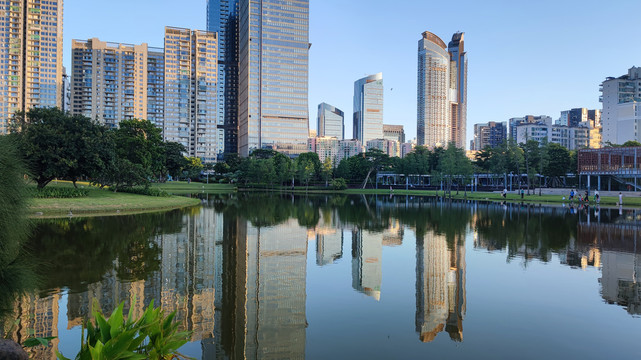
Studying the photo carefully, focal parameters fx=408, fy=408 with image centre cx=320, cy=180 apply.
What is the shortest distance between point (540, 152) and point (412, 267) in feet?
236

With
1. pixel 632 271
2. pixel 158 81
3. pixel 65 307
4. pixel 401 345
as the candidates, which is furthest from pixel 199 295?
pixel 158 81

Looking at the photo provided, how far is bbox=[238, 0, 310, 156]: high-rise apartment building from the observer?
161750 millimetres

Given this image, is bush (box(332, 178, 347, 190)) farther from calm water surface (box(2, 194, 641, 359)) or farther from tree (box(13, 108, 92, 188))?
calm water surface (box(2, 194, 641, 359))

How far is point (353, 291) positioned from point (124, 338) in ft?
Result: 26.7

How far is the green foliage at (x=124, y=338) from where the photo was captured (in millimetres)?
4699

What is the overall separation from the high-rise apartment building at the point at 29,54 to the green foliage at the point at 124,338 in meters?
165

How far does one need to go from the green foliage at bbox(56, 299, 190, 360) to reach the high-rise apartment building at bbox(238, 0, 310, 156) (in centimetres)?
15946

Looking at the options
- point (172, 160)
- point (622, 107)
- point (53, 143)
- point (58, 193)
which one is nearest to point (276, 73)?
point (172, 160)

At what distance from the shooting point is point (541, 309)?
10523mm

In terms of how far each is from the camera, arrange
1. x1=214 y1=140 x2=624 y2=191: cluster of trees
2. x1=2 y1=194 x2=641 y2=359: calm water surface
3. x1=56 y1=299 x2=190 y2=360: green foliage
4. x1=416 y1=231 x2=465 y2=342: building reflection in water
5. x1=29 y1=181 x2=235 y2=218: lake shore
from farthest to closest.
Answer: x1=214 y1=140 x2=624 y2=191: cluster of trees → x1=29 y1=181 x2=235 y2=218: lake shore → x1=416 y1=231 x2=465 y2=342: building reflection in water → x1=2 y1=194 x2=641 y2=359: calm water surface → x1=56 y1=299 x2=190 y2=360: green foliage

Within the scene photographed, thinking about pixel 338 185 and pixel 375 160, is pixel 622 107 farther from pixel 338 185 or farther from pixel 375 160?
pixel 338 185

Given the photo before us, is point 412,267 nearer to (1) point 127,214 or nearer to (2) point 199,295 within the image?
(2) point 199,295

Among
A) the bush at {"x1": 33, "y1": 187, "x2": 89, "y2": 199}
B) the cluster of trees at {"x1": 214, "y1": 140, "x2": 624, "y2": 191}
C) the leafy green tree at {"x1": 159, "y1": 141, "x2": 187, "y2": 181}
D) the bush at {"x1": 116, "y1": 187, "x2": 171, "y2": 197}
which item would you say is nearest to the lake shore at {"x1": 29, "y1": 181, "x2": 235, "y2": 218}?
the bush at {"x1": 33, "y1": 187, "x2": 89, "y2": 199}

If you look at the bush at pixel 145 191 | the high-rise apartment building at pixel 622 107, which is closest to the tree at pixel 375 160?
the bush at pixel 145 191
